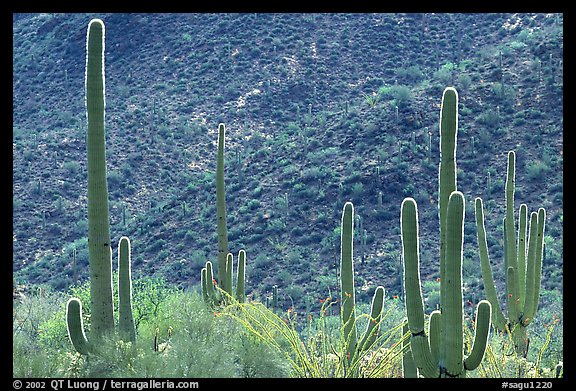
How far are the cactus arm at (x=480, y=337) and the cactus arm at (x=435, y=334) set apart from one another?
30cm

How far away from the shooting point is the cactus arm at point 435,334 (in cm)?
798

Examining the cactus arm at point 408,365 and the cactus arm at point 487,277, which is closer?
the cactus arm at point 408,365

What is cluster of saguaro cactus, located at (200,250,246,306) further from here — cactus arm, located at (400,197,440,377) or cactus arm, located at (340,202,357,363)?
cactus arm, located at (400,197,440,377)

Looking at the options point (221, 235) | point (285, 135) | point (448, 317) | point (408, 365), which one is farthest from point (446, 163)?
point (285, 135)

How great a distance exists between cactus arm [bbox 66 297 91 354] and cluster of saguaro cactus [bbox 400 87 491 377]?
13.9ft

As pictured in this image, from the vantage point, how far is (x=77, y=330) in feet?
33.3

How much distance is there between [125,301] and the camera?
1098 centimetres

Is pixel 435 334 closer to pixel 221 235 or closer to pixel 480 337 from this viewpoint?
pixel 480 337

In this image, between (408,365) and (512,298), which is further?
(512,298)

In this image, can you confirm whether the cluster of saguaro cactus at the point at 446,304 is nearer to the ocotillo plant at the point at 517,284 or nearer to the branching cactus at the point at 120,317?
the branching cactus at the point at 120,317

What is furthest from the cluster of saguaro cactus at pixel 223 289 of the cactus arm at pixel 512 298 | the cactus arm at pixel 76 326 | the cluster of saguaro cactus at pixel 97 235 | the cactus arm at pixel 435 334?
the cactus arm at pixel 435 334

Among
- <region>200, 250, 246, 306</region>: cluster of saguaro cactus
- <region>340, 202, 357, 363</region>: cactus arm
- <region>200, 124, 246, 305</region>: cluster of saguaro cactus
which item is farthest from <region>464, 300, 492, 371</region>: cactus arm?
<region>200, 250, 246, 306</region>: cluster of saguaro cactus

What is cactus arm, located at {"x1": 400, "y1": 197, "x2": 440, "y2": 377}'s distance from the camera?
794 centimetres

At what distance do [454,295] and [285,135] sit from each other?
2589cm
